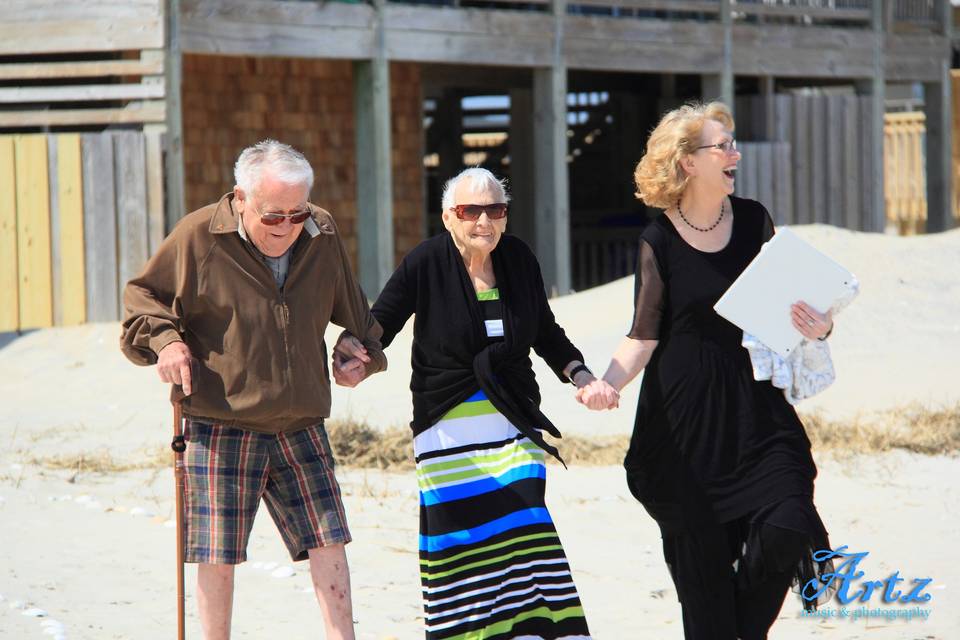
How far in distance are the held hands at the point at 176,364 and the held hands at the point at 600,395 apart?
125 cm

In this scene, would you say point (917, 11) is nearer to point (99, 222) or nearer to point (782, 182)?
point (782, 182)

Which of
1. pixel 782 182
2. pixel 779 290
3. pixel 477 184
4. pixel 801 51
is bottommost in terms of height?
pixel 779 290

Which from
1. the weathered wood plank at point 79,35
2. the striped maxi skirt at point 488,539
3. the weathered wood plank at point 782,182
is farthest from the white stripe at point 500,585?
the weathered wood plank at point 782,182

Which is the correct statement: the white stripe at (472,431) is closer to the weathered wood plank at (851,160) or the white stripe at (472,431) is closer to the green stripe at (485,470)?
the green stripe at (485,470)

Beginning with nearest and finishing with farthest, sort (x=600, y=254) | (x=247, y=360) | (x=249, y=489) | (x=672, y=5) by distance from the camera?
(x=247, y=360), (x=249, y=489), (x=672, y=5), (x=600, y=254)

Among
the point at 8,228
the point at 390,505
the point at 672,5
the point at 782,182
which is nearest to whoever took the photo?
the point at 390,505

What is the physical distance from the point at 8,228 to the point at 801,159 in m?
9.70

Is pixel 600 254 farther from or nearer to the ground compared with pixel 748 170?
nearer to the ground

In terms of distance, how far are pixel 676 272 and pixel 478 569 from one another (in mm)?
1128

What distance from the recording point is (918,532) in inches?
286

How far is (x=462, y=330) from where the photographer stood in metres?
4.85

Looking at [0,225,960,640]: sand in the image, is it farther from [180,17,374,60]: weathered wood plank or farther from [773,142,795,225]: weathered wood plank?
[773,142,795,225]: weathered wood plank

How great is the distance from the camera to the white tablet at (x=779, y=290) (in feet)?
15.1

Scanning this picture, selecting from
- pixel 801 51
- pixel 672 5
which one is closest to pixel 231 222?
pixel 672 5
